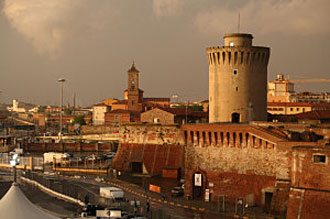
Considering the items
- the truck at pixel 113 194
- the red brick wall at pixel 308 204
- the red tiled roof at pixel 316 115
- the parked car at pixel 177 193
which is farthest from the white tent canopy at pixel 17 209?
the red tiled roof at pixel 316 115

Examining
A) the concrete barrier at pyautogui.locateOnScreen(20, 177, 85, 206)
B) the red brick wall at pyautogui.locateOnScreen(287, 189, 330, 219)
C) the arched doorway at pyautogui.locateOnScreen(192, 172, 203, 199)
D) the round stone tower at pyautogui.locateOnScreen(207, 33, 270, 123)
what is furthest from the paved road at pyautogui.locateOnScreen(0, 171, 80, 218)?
the round stone tower at pyautogui.locateOnScreen(207, 33, 270, 123)

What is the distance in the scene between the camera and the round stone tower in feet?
208

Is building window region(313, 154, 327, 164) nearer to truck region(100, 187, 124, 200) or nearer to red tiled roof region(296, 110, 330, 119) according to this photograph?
truck region(100, 187, 124, 200)

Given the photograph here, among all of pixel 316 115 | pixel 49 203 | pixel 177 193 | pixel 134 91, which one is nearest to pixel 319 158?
pixel 177 193

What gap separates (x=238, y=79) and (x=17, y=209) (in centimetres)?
3591

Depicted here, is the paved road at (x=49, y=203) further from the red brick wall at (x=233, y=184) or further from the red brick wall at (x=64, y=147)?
the red brick wall at (x=64, y=147)

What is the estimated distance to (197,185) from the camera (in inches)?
2141

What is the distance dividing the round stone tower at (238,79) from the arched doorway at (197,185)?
12.3 metres

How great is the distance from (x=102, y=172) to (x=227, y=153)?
104 ft

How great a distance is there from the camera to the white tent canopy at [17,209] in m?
33.9

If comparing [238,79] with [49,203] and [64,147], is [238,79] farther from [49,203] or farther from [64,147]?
[64,147]

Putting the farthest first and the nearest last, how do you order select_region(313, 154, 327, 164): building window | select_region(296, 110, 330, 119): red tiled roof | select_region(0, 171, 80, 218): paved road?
select_region(296, 110, 330, 119): red tiled roof < select_region(0, 171, 80, 218): paved road < select_region(313, 154, 327, 164): building window

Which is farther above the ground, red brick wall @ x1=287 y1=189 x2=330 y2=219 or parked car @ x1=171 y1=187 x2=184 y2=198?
red brick wall @ x1=287 y1=189 x2=330 y2=219

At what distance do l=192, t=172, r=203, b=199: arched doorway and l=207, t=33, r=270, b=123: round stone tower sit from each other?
12.3 metres
